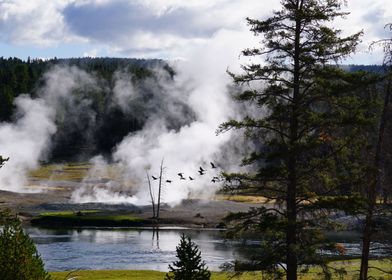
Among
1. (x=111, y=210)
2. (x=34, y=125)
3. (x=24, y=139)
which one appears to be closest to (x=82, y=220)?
(x=111, y=210)

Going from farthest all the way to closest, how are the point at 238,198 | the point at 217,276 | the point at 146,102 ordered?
the point at 146,102, the point at 238,198, the point at 217,276

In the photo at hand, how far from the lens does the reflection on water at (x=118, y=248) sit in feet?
157

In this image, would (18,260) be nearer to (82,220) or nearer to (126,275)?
(126,275)

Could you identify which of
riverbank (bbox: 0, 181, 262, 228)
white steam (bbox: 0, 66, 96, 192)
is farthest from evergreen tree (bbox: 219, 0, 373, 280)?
white steam (bbox: 0, 66, 96, 192)

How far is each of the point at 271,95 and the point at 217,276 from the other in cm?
1940

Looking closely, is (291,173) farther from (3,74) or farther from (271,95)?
(3,74)

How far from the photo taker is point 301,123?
20.6 metres

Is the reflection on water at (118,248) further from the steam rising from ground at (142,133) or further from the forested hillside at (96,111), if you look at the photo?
the forested hillside at (96,111)

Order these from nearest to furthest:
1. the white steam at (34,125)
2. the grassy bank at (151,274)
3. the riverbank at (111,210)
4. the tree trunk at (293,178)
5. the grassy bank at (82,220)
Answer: the tree trunk at (293,178), the grassy bank at (151,274), the grassy bank at (82,220), the riverbank at (111,210), the white steam at (34,125)

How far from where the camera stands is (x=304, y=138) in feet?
69.2

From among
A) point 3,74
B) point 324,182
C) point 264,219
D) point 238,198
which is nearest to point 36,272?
point 264,219

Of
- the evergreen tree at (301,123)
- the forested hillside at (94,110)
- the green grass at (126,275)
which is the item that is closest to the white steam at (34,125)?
the forested hillside at (94,110)

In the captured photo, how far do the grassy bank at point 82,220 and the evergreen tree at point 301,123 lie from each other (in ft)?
195

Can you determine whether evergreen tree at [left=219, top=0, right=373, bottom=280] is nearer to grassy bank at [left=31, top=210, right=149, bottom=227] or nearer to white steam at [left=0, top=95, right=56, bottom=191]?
grassy bank at [left=31, top=210, right=149, bottom=227]
